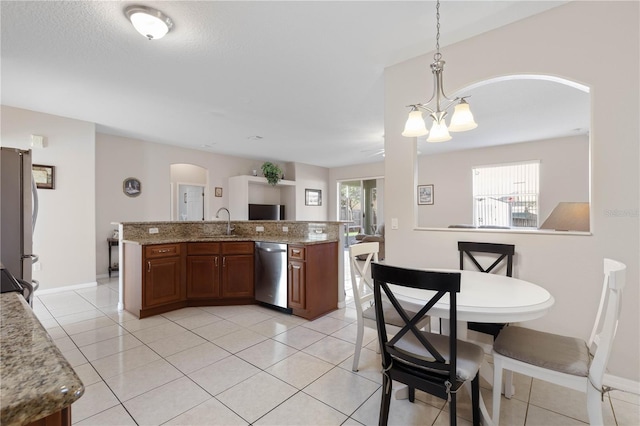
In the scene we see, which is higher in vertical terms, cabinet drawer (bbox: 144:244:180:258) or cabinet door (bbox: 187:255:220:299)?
cabinet drawer (bbox: 144:244:180:258)

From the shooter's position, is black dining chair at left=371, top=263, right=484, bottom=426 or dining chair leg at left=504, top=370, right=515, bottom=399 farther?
dining chair leg at left=504, top=370, right=515, bottom=399

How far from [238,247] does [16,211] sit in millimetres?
2048

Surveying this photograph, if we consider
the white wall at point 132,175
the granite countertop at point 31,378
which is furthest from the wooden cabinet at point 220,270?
the granite countertop at point 31,378

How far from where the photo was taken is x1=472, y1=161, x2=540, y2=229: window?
6062 millimetres

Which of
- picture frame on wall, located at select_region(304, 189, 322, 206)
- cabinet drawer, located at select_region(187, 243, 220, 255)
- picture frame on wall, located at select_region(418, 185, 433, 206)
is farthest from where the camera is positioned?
picture frame on wall, located at select_region(304, 189, 322, 206)

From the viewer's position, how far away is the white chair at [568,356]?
1335 mm

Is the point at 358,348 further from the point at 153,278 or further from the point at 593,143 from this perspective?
the point at 153,278

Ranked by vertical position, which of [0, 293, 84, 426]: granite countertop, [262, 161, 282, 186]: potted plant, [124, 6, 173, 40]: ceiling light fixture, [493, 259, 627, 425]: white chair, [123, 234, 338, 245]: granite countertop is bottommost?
[493, 259, 627, 425]: white chair

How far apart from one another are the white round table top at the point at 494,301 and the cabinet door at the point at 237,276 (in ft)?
8.07

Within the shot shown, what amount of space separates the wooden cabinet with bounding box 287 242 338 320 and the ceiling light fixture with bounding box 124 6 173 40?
7.59 ft

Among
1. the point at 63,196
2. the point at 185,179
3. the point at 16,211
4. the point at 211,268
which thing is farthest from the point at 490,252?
the point at 185,179

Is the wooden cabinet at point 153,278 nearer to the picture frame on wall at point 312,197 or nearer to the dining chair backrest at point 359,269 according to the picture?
the dining chair backrest at point 359,269

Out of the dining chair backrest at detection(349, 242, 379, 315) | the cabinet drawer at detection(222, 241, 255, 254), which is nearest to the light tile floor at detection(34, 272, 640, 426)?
the dining chair backrest at detection(349, 242, 379, 315)

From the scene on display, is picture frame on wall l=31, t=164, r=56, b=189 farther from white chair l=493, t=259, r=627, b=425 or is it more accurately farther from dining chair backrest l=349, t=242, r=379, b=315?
white chair l=493, t=259, r=627, b=425
